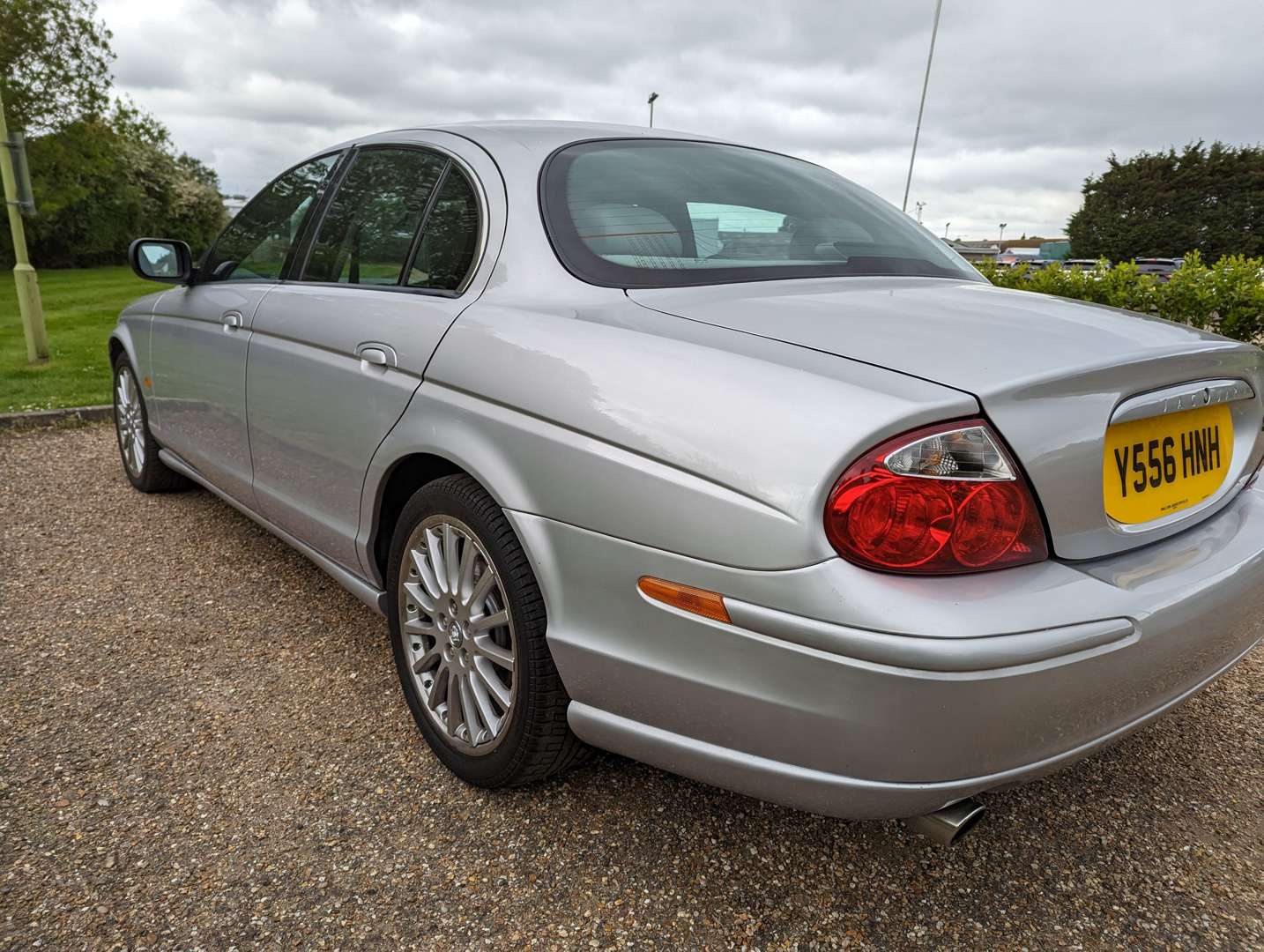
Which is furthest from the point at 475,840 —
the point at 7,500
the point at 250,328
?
the point at 7,500

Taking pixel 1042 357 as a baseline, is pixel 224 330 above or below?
below

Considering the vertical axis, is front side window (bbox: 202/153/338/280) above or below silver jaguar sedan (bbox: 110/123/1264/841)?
above

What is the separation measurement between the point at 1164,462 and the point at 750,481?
0.88 metres

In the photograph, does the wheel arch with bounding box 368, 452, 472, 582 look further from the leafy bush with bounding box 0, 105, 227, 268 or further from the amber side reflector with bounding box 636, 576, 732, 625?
the leafy bush with bounding box 0, 105, 227, 268

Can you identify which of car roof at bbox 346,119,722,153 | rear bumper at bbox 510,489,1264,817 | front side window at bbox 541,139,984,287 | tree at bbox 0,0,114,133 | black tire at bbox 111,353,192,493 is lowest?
black tire at bbox 111,353,192,493

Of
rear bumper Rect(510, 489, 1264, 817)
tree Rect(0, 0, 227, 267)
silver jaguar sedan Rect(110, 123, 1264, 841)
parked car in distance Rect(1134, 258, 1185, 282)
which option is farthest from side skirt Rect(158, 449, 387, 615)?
tree Rect(0, 0, 227, 267)

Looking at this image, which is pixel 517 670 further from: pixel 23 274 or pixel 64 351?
pixel 64 351

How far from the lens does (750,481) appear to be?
4.60 feet

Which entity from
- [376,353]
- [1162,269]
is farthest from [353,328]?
[1162,269]

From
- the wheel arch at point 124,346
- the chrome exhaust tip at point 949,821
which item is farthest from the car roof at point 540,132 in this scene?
the wheel arch at point 124,346

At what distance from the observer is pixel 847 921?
1762 mm

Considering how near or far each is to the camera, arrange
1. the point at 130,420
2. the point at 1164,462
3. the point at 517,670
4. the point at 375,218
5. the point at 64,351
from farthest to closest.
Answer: the point at 64,351 < the point at 130,420 < the point at 375,218 < the point at 517,670 < the point at 1164,462

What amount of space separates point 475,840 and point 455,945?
0.31 metres

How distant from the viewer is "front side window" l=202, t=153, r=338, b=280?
302 cm
